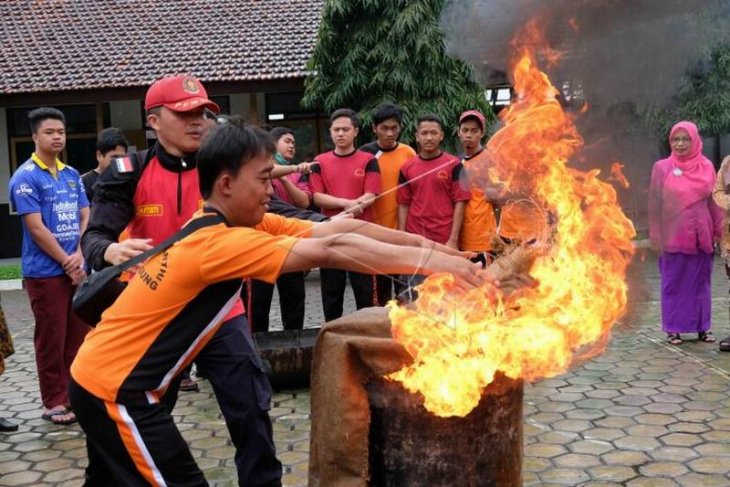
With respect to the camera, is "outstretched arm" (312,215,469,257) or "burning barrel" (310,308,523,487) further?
"outstretched arm" (312,215,469,257)

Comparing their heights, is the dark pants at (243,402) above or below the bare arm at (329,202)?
below

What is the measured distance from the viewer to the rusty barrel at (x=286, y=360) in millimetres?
5309

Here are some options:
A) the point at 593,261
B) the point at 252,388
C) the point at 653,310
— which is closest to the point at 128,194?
the point at 252,388

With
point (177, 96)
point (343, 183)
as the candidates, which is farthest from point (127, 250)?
point (343, 183)

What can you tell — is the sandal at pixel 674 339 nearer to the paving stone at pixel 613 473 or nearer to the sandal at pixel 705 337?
the sandal at pixel 705 337

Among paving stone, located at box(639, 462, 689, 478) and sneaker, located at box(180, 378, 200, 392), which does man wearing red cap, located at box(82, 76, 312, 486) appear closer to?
paving stone, located at box(639, 462, 689, 478)

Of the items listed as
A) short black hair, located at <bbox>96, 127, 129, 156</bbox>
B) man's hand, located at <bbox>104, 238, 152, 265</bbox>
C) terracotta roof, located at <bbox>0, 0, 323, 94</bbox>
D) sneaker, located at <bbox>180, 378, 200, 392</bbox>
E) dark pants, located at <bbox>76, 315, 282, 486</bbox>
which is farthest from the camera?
terracotta roof, located at <bbox>0, 0, 323, 94</bbox>

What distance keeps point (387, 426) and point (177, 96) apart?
178 cm

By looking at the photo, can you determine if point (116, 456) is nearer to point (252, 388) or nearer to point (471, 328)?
point (252, 388)

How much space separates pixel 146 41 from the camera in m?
16.4

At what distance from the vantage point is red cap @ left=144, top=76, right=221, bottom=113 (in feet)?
11.4

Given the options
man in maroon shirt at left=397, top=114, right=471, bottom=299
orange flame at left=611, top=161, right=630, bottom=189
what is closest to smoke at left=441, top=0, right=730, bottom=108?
orange flame at left=611, top=161, right=630, bottom=189

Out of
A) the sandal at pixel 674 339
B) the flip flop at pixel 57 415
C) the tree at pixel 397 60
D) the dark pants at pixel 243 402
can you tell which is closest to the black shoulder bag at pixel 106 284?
the dark pants at pixel 243 402

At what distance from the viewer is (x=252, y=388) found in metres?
3.14
